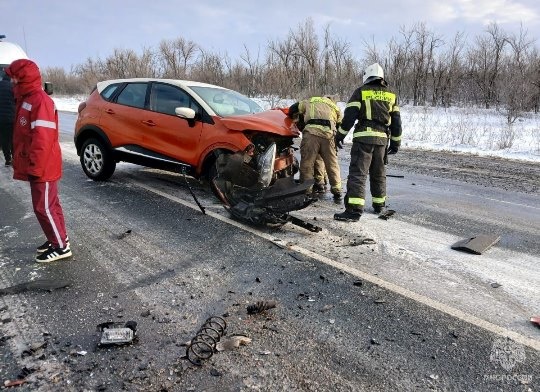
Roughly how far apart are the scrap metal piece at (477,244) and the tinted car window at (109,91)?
5.61 metres

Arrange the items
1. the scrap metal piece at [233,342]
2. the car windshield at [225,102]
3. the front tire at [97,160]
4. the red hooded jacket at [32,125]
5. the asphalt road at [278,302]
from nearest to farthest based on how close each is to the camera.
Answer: the asphalt road at [278,302] → the scrap metal piece at [233,342] → the red hooded jacket at [32,125] → the car windshield at [225,102] → the front tire at [97,160]

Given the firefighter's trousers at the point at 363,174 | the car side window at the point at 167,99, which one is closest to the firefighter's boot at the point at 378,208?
the firefighter's trousers at the point at 363,174

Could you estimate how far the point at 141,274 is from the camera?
376 cm

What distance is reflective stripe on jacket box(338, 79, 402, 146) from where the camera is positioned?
18.1ft

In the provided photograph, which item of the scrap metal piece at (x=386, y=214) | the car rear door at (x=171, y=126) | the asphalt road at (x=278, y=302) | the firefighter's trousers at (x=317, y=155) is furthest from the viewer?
the firefighter's trousers at (x=317, y=155)

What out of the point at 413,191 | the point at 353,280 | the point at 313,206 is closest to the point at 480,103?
the point at 413,191

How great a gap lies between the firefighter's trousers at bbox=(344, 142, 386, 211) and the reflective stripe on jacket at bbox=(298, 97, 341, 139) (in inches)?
25.9

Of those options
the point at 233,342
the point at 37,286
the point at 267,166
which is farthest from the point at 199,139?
the point at 233,342

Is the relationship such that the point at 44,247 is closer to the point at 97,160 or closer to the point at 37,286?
the point at 37,286

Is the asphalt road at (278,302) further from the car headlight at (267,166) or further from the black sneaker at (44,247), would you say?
the car headlight at (267,166)

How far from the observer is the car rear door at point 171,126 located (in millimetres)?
5977

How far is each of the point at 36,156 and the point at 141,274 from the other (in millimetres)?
1441

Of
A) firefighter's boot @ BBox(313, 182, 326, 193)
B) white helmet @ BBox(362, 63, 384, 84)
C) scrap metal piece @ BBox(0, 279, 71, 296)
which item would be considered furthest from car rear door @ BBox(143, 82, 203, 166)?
scrap metal piece @ BBox(0, 279, 71, 296)

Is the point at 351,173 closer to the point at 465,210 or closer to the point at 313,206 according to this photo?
the point at 313,206
